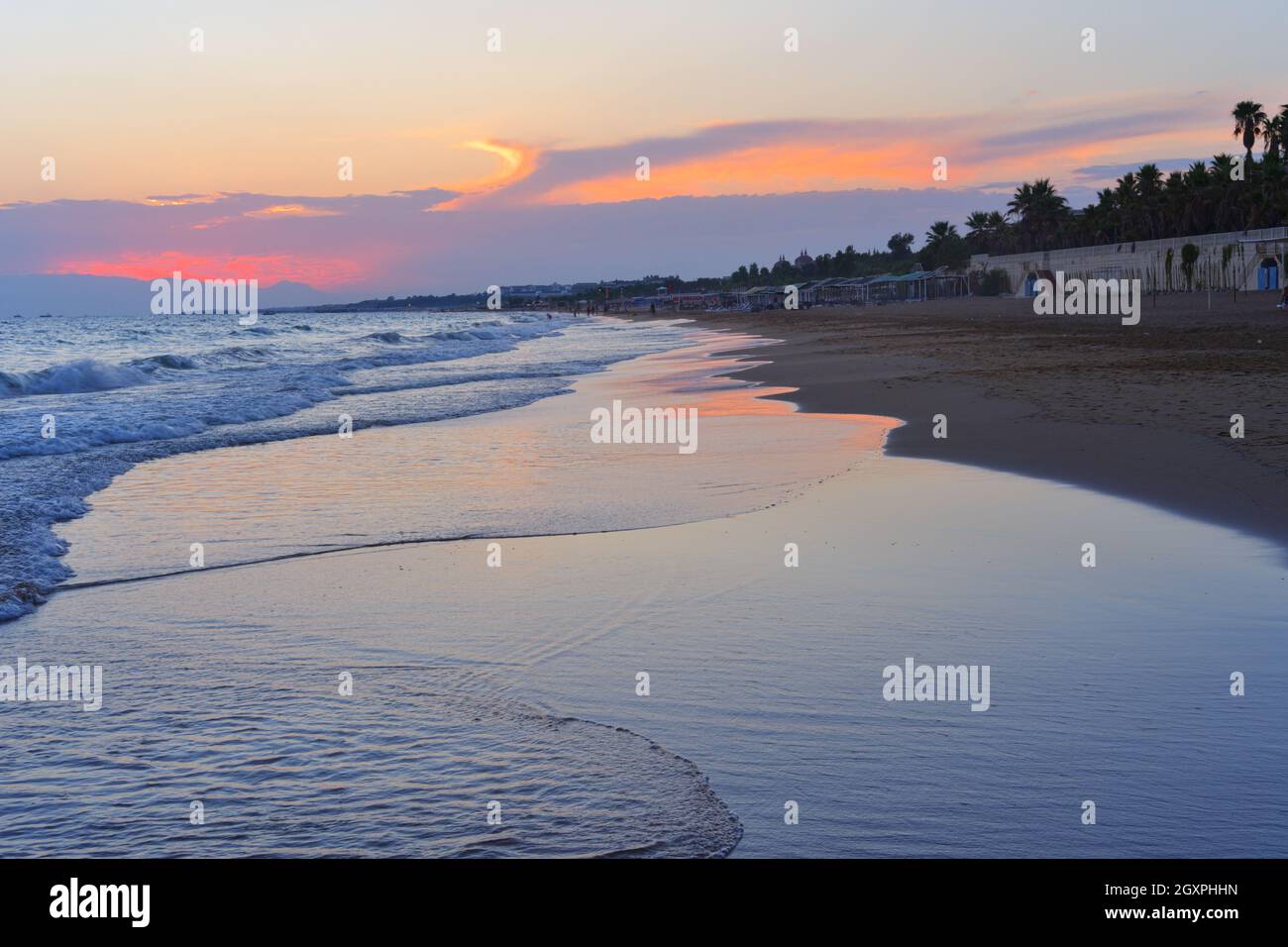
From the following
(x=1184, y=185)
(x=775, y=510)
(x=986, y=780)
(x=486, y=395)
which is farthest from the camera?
(x=1184, y=185)

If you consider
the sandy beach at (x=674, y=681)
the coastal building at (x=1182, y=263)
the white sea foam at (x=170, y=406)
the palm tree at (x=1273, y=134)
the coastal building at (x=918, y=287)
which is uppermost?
the palm tree at (x=1273, y=134)

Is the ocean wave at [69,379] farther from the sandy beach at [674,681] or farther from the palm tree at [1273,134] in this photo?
the palm tree at [1273,134]

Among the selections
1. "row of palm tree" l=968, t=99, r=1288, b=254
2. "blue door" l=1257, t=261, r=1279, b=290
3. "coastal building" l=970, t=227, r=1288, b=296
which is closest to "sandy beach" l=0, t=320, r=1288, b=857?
"coastal building" l=970, t=227, r=1288, b=296

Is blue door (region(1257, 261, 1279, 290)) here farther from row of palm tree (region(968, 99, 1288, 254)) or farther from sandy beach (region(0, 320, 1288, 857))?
sandy beach (region(0, 320, 1288, 857))

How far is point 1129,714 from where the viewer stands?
506 cm

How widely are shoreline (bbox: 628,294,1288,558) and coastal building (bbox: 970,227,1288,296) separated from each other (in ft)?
72.7

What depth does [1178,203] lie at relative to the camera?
8144 cm

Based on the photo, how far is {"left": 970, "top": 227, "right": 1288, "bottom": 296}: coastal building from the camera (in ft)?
185

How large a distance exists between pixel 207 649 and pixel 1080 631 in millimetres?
5117

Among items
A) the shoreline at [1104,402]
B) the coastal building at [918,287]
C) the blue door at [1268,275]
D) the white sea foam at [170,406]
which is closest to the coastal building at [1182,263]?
the blue door at [1268,275]

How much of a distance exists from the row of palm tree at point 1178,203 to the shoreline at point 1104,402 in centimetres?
4140

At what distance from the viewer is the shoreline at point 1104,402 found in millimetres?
10688
